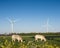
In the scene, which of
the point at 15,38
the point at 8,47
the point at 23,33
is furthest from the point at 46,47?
the point at 23,33

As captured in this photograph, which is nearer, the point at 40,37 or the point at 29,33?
the point at 40,37

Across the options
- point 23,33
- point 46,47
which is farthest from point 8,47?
point 23,33

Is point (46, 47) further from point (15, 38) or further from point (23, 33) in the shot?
point (23, 33)

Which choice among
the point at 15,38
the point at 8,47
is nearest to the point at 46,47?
the point at 8,47

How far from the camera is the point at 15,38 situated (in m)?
28.0

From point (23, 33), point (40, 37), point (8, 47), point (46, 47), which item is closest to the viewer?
point (8, 47)

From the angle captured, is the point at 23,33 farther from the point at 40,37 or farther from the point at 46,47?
the point at 46,47

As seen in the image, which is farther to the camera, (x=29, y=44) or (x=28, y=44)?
(x=29, y=44)

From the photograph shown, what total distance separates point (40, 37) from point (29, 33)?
21092 millimetres

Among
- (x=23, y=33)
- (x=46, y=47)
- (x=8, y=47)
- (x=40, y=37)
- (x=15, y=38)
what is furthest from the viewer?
(x=23, y=33)

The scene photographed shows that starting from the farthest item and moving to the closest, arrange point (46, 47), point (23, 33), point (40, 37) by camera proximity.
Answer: point (23, 33), point (40, 37), point (46, 47)

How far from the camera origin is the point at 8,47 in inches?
372

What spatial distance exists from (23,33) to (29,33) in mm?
2215

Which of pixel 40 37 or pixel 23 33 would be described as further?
pixel 23 33
